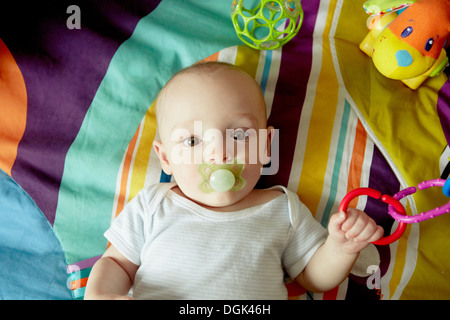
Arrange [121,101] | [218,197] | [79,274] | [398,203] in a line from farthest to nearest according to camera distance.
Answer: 1. [121,101]
2. [79,274]
3. [218,197]
4. [398,203]

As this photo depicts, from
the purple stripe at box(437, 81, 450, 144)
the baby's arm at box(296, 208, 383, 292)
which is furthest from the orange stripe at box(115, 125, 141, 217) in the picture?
the purple stripe at box(437, 81, 450, 144)

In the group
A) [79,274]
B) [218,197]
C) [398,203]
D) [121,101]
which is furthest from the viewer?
[121,101]

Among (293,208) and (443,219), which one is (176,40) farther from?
(443,219)

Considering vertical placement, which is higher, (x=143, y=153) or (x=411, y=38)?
(x=411, y=38)

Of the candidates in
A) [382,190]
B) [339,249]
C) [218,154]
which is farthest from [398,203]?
[218,154]

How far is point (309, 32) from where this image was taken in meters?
1.37

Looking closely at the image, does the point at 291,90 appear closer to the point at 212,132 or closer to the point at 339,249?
the point at 212,132

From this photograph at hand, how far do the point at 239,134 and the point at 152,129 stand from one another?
319 mm

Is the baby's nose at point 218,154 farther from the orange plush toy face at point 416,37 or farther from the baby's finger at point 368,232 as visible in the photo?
the orange plush toy face at point 416,37

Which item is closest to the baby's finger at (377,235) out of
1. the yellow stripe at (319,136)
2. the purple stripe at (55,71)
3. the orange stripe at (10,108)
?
the yellow stripe at (319,136)

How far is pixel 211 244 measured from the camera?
3.40ft

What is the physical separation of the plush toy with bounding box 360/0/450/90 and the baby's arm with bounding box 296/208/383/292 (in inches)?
20.6
